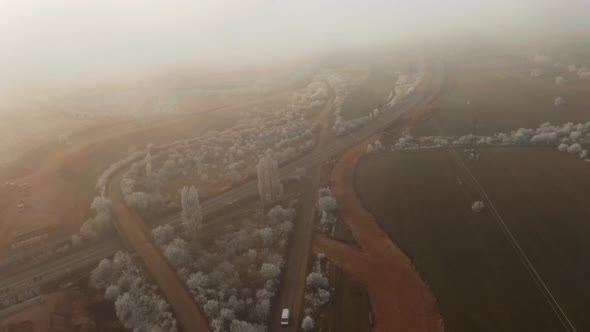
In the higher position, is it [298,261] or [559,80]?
[559,80]

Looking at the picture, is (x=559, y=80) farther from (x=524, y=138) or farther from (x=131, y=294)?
(x=131, y=294)

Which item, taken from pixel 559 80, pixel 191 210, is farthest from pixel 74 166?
pixel 559 80

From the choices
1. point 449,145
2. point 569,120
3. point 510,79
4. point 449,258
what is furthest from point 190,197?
point 510,79

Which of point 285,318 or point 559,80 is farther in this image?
point 559,80

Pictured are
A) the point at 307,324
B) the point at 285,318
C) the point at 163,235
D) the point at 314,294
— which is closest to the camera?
the point at 307,324

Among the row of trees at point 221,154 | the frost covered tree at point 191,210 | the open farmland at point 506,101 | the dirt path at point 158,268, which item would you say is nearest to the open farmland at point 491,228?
the open farmland at point 506,101

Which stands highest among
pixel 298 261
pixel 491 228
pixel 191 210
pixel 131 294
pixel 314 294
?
pixel 191 210

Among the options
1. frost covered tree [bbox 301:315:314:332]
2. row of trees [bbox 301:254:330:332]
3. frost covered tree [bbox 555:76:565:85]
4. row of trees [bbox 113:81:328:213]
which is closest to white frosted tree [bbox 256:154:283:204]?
row of trees [bbox 113:81:328:213]
